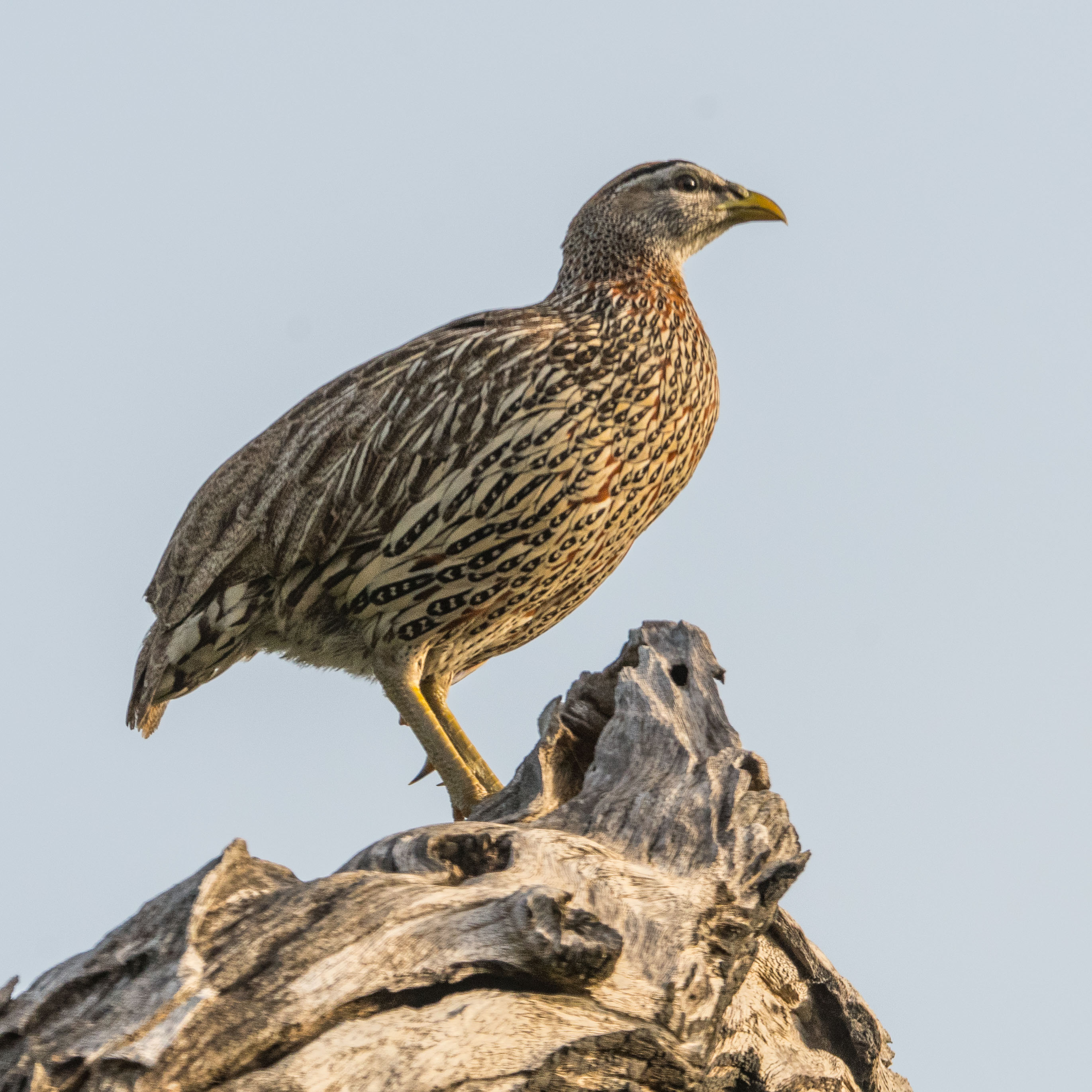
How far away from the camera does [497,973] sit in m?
3.91

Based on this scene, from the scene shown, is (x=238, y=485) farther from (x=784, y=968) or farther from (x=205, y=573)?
(x=784, y=968)

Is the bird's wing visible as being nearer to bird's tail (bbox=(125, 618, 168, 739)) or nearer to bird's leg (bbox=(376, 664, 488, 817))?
bird's tail (bbox=(125, 618, 168, 739))

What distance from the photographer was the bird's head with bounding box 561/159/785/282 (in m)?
7.43

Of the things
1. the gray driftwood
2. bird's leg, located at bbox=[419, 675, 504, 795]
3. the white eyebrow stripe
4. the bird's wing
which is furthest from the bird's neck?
the gray driftwood

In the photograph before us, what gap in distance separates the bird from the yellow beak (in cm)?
66

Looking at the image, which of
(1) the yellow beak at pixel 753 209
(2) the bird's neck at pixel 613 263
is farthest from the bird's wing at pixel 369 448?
(1) the yellow beak at pixel 753 209

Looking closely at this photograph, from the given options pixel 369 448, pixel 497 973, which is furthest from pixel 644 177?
pixel 497 973

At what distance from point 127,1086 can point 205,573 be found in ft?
12.2

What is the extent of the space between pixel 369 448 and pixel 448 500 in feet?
1.73

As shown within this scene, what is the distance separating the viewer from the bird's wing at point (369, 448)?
6602 mm

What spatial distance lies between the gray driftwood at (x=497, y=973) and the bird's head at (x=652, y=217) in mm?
3189

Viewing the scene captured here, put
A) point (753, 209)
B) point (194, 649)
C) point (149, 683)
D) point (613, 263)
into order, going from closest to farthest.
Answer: point (194, 649) → point (149, 683) → point (613, 263) → point (753, 209)

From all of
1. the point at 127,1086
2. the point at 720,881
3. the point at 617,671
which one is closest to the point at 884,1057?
the point at 720,881

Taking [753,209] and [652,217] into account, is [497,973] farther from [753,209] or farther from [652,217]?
[753,209]
